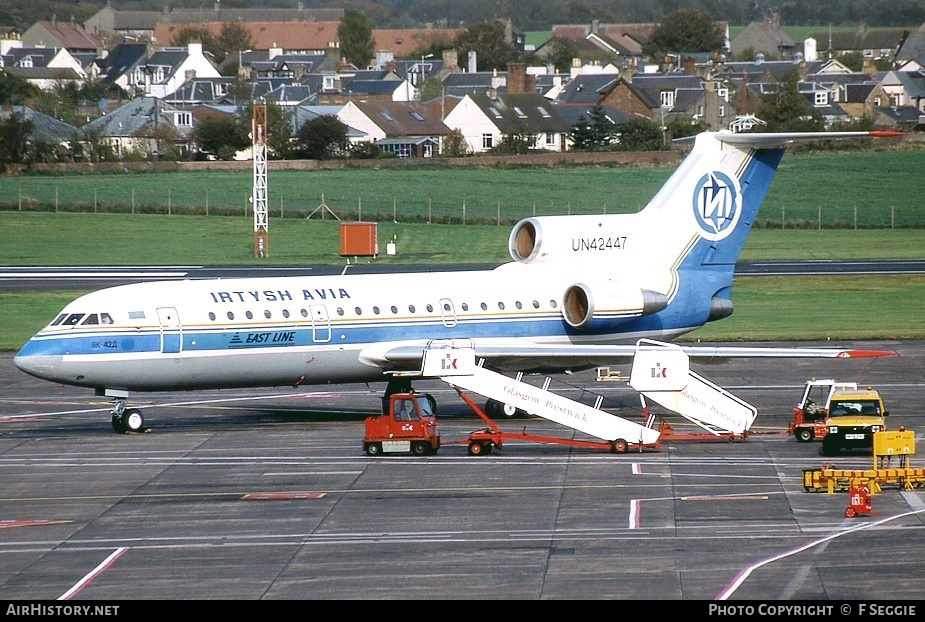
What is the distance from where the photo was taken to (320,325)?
119 ft

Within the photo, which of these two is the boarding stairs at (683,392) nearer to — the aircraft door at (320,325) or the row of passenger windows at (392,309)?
the row of passenger windows at (392,309)

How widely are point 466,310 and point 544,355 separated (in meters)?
3.03

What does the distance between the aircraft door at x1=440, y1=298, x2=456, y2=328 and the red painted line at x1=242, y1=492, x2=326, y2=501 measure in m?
10.1

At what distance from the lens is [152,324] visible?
34.9 m

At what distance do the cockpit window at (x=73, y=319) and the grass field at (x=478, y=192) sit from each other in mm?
62036

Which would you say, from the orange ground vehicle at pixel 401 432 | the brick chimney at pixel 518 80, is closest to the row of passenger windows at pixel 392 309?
the orange ground vehicle at pixel 401 432

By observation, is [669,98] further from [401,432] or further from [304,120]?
[401,432]

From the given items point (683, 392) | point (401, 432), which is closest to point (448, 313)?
point (401, 432)

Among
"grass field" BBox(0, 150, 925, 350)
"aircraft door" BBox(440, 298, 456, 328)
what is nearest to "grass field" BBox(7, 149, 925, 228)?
"grass field" BBox(0, 150, 925, 350)

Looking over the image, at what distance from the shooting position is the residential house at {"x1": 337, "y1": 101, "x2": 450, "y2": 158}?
137 m

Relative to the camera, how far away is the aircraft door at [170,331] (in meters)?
34.9

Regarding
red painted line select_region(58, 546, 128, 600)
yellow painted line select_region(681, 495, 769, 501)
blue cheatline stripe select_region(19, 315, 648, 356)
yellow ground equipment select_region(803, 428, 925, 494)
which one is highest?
blue cheatline stripe select_region(19, 315, 648, 356)

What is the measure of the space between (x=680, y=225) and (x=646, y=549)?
17672 millimetres

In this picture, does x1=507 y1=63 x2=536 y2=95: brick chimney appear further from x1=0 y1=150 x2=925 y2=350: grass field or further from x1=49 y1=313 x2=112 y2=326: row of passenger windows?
x1=49 y1=313 x2=112 y2=326: row of passenger windows
